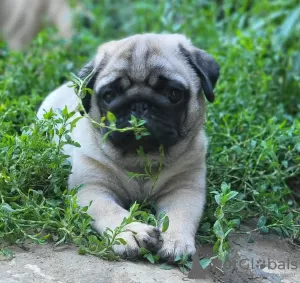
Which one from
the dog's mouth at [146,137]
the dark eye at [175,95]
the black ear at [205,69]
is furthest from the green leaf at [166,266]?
the black ear at [205,69]

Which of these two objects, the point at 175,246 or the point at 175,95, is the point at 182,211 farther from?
the point at 175,95

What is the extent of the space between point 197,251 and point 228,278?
0.28 m

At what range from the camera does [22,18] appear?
11102 mm

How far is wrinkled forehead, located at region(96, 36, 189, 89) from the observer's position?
17.0ft

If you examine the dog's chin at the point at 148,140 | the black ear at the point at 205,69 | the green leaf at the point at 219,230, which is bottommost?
the green leaf at the point at 219,230

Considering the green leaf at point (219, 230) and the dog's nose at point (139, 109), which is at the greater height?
the dog's nose at point (139, 109)

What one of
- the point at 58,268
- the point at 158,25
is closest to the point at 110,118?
the point at 58,268

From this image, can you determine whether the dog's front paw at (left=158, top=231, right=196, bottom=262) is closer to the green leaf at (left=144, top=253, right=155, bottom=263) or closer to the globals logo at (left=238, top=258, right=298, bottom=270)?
the green leaf at (left=144, top=253, right=155, bottom=263)

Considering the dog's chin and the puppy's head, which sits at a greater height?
the puppy's head

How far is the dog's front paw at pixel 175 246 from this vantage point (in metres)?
4.59

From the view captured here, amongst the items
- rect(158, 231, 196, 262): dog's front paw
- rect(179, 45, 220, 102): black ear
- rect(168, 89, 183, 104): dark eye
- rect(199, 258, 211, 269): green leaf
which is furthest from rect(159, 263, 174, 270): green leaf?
rect(179, 45, 220, 102): black ear

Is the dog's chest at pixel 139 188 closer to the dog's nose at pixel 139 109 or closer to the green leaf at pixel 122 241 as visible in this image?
the dog's nose at pixel 139 109

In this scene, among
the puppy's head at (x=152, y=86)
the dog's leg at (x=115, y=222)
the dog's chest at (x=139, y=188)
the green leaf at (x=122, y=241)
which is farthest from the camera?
the dog's chest at (x=139, y=188)

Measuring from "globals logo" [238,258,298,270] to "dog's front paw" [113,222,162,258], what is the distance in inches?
26.2
